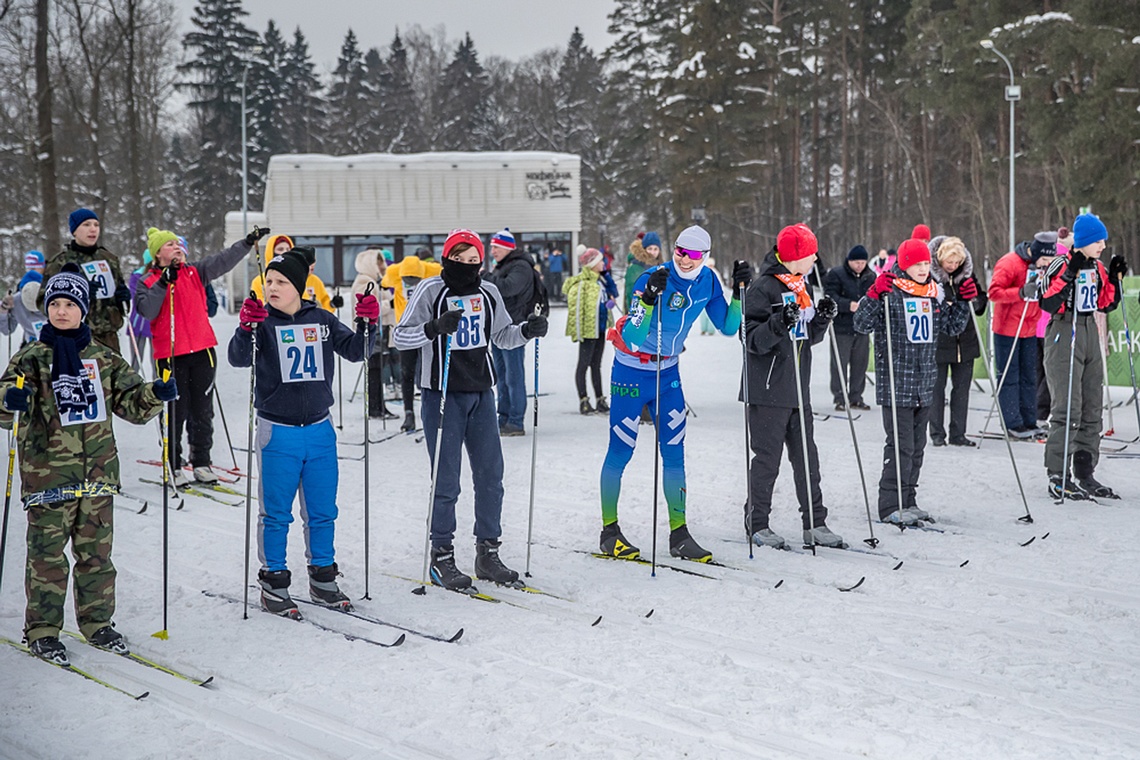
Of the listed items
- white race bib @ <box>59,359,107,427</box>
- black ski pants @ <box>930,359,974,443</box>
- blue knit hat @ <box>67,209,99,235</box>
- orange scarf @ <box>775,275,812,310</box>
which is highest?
blue knit hat @ <box>67,209,99,235</box>

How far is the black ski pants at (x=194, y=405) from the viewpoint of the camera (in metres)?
7.73

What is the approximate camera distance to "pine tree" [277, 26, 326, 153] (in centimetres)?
5769

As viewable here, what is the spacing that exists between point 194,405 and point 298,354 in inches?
132

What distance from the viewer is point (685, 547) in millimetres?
5906

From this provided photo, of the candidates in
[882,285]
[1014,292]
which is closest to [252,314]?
[882,285]

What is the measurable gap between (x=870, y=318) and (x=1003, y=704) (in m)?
3.34

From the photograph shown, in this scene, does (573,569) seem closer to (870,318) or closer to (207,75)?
(870,318)

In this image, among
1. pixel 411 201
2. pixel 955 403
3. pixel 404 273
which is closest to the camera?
pixel 955 403

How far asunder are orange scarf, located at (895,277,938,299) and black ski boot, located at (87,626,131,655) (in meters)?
4.94

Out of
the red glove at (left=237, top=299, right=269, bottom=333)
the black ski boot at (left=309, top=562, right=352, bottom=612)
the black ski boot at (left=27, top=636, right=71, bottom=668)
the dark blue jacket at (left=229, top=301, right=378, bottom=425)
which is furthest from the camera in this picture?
the black ski boot at (left=309, top=562, right=352, bottom=612)

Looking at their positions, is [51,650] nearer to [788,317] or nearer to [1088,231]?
[788,317]

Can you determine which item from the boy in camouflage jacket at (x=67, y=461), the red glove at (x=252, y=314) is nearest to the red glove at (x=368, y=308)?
the red glove at (x=252, y=314)

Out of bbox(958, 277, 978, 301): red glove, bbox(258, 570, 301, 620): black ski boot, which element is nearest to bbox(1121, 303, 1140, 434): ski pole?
bbox(958, 277, 978, 301): red glove

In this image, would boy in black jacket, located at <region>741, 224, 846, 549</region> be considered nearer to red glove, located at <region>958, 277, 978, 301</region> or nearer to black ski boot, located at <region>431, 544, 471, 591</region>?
red glove, located at <region>958, 277, 978, 301</region>
